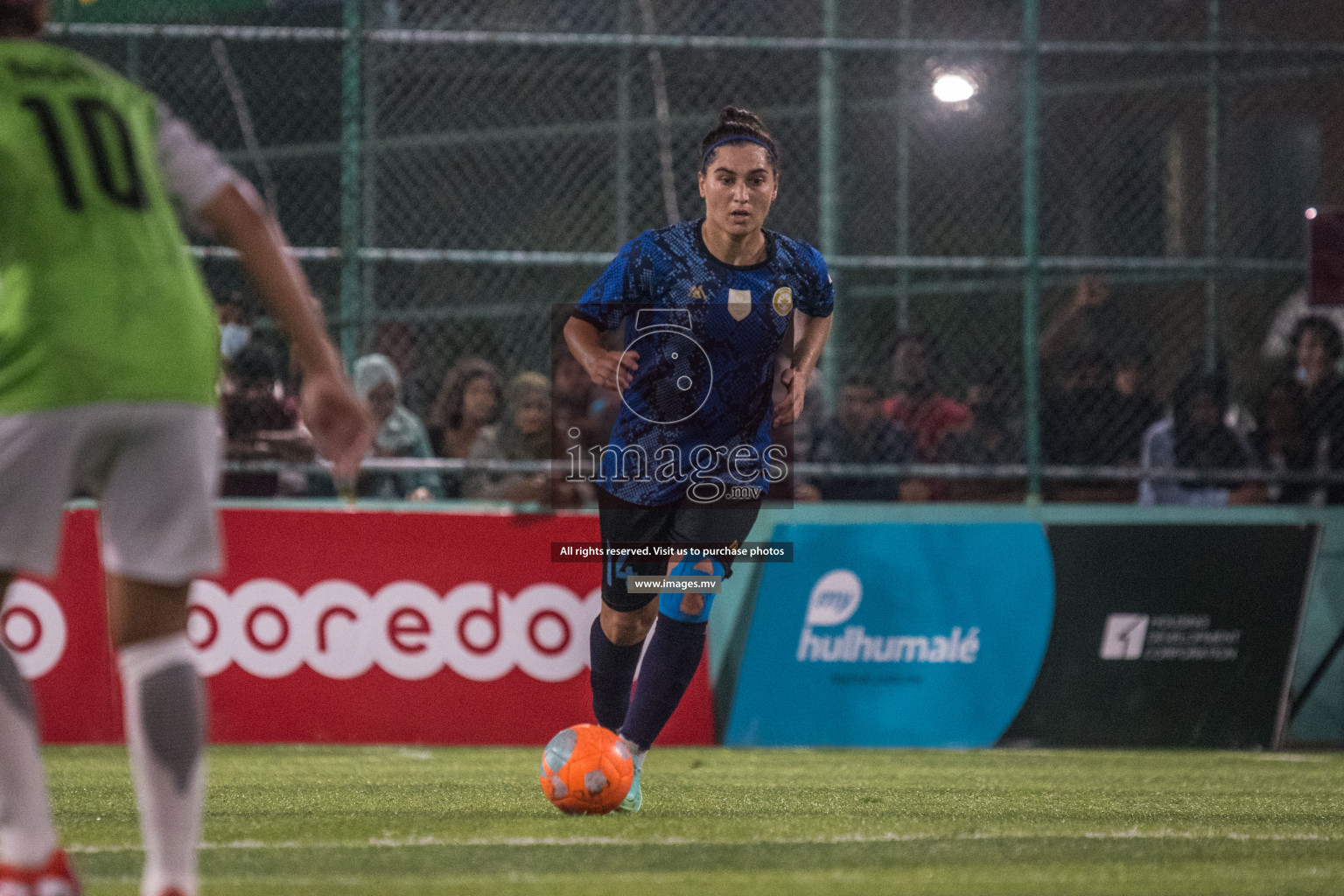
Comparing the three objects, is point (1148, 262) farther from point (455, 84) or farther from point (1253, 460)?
point (455, 84)

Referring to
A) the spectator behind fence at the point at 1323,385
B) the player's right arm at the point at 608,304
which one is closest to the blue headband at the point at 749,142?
the player's right arm at the point at 608,304

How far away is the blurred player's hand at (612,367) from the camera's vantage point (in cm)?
568

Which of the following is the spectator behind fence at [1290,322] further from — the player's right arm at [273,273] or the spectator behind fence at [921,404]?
the player's right arm at [273,273]

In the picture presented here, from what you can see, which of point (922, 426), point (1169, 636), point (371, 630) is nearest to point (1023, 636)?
point (1169, 636)

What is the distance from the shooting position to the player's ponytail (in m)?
5.93

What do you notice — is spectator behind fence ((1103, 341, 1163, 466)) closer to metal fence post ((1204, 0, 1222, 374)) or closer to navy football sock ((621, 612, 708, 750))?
metal fence post ((1204, 0, 1222, 374))

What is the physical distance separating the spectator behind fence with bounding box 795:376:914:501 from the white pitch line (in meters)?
4.56

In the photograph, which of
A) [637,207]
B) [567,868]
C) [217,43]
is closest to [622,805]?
[567,868]

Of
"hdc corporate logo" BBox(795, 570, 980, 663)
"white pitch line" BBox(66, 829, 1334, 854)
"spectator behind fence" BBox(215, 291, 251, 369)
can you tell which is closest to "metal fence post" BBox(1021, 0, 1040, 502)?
"hdc corporate logo" BBox(795, 570, 980, 663)

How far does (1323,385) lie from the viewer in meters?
9.94

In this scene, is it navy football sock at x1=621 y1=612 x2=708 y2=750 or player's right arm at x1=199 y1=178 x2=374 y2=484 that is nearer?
player's right arm at x1=199 y1=178 x2=374 y2=484

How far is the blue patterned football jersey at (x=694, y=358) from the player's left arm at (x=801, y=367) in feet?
0.25

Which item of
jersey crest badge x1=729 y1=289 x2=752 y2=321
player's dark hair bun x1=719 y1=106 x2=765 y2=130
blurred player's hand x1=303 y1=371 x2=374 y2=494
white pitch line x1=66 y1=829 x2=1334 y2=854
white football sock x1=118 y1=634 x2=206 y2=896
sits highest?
player's dark hair bun x1=719 y1=106 x2=765 y2=130

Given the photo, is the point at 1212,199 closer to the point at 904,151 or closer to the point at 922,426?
the point at 904,151
